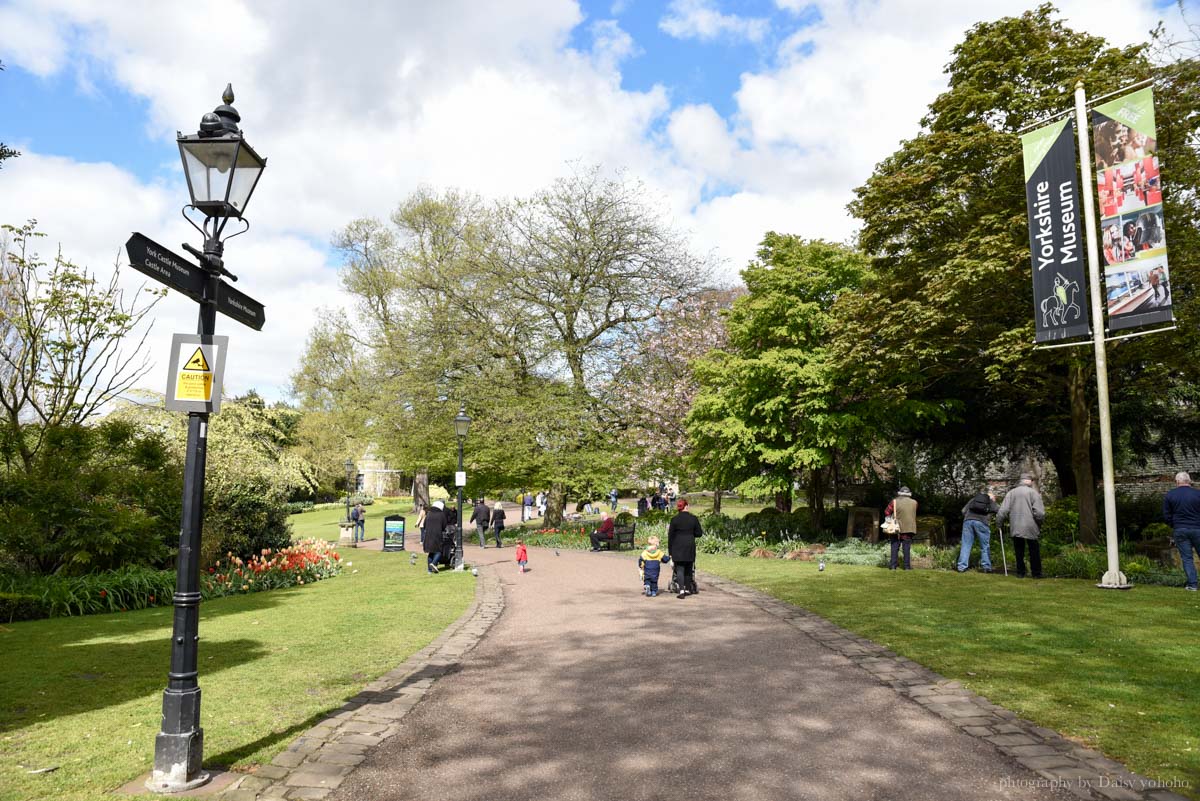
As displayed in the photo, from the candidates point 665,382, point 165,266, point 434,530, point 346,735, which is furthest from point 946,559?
point 165,266

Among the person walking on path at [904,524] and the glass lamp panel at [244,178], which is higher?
the glass lamp panel at [244,178]

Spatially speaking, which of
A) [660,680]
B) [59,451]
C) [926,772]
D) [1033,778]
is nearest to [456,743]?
[660,680]

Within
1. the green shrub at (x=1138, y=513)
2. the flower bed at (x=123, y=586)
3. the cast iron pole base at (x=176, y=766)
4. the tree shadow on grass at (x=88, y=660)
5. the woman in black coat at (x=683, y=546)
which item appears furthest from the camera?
the green shrub at (x=1138, y=513)

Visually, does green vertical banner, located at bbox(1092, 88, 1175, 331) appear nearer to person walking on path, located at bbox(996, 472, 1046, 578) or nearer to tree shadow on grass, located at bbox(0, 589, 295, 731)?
person walking on path, located at bbox(996, 472, 1046, 578)

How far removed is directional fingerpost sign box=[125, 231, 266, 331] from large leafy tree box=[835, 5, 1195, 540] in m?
13.9

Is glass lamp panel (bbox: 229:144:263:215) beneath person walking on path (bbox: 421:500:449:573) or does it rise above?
above

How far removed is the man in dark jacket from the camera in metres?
17.3

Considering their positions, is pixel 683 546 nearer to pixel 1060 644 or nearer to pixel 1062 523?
pixel 1060 644

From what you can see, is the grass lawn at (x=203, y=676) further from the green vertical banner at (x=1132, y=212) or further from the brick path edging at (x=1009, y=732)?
the green vertical banner at (x=1132, y=212)

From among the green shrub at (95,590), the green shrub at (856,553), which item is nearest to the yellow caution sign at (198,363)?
the green shrub at (95,590)

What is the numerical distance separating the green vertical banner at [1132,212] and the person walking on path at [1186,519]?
2688mm

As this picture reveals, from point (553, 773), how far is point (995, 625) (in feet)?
21.9

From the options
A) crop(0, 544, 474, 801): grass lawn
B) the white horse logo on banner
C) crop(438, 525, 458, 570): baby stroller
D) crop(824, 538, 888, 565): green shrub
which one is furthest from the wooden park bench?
the white horse logo on banner

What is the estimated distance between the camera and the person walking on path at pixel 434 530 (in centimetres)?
1730
